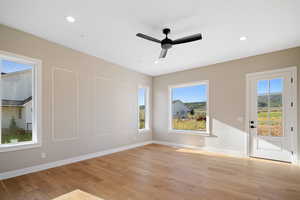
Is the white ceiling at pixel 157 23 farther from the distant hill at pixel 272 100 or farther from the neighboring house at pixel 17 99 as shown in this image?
the distant hill at pixel 272 100

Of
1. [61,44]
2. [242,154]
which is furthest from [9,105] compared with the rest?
[242,154]

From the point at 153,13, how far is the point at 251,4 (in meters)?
1.52

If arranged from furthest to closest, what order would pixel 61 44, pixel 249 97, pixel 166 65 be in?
pixel 166 65 < pixel 249 97 < pixel 61 44

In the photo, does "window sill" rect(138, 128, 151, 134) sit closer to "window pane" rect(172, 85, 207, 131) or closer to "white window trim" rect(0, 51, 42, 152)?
"window pane" rect(172, 85, 207, 131)

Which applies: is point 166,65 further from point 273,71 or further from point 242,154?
point 242,154

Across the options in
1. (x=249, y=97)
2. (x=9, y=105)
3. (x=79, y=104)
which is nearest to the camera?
(x=9, y=105)

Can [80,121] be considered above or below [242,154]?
above

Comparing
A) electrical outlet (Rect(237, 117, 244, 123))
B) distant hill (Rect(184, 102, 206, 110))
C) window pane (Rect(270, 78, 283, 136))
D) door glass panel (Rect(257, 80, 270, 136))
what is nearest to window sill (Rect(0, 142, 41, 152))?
distant hill (Rect(184, 102, 206, 110))

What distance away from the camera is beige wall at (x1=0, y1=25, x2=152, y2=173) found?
3.13 m

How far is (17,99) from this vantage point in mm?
3236

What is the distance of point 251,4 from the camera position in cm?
229

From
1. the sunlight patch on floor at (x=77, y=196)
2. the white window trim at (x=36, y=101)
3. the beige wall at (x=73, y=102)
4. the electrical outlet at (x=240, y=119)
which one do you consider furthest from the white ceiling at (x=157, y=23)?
the sunlight patch on floor at (x=77, y=196)

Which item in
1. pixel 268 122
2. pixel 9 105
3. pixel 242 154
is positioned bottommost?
pixel 242 154

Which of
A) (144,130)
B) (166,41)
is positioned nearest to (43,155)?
(144,130)
